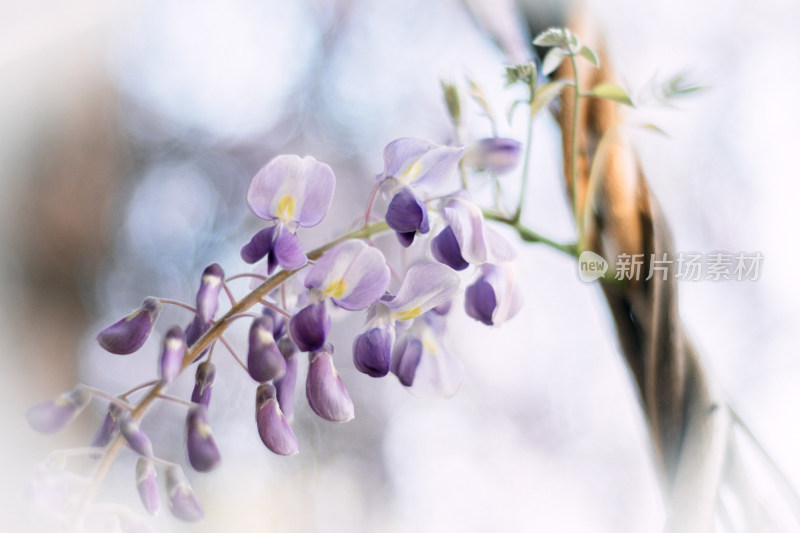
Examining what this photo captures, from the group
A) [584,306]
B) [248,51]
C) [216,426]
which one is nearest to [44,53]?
[248,51]

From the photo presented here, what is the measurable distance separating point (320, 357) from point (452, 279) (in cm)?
7

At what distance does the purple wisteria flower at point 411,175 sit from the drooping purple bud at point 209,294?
3.0 inches

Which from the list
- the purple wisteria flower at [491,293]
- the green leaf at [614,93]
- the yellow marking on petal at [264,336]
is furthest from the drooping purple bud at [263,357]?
the green leaf at [614,93]

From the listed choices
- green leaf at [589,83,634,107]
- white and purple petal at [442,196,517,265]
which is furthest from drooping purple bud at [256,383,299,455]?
green leaf at [589,83,634,107]

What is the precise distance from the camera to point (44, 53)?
0.49 metres

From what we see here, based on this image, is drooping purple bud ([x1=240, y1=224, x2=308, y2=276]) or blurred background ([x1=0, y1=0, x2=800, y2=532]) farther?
blurred background ([x1=0, y1=0, x2=800, y2=532])

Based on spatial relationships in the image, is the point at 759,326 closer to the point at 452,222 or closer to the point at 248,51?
the point at 452,222

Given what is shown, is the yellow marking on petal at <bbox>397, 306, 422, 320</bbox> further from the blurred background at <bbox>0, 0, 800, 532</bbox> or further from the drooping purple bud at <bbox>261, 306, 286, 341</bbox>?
the blurred background at <bbox>0, 0, 800, 532</bbox>

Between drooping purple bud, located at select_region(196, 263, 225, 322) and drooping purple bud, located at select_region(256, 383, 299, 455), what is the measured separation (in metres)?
0.04

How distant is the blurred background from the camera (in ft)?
1.50

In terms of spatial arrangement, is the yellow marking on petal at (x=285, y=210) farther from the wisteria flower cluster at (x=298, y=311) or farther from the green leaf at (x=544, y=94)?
the green leaf at (x=544, y=94)

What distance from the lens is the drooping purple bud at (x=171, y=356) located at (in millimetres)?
220

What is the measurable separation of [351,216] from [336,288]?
1.24 ft

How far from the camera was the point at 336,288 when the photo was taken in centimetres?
23
